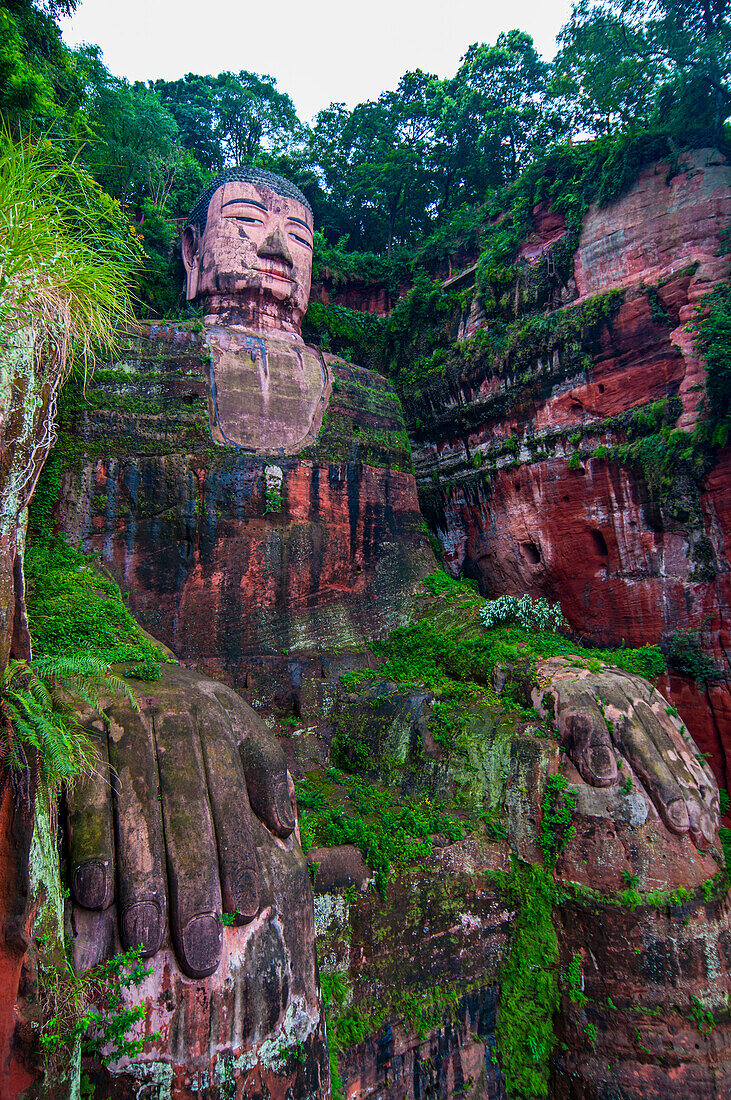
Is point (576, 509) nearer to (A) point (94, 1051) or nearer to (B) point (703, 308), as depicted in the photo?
(B) point (703, 308)

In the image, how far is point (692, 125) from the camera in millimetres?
11359

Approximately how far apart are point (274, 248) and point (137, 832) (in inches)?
414

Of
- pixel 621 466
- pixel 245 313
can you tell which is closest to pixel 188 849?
pixel 245 313

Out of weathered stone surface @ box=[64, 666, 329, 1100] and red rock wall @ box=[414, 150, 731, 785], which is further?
red rock wall @ box=[414, 150, 731, 785]

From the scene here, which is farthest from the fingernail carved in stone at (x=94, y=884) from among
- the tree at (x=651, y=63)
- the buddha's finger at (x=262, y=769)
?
the tree at (x=651, y=63)

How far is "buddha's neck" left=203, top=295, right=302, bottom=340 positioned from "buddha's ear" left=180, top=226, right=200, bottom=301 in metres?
0.61

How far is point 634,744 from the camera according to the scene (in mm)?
7672

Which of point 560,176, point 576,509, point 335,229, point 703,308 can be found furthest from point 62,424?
point 335,229

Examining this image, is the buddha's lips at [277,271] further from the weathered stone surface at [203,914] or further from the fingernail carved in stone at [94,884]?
the fingernail carved in stone at [94,884]

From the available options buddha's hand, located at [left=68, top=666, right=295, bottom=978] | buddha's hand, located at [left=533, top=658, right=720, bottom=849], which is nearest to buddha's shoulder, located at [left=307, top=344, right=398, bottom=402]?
buddha's hand, located at [left=533, top=658, right=720, bottom=849]

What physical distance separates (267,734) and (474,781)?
3416 mm

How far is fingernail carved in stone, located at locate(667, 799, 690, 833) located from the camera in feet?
23.8

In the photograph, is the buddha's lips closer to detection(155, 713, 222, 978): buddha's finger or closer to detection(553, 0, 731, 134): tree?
detection(553, 0, 731, 134): tree

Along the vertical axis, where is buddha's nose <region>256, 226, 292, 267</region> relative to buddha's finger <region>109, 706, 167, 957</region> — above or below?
A: above
